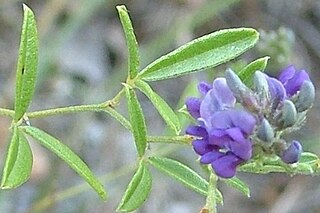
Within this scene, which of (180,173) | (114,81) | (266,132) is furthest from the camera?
(114,81)

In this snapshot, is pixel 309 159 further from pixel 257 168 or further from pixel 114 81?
pixel 114 81

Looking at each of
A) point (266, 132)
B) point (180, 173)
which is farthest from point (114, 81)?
point (266, 132)

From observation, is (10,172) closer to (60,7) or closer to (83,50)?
(60,7)

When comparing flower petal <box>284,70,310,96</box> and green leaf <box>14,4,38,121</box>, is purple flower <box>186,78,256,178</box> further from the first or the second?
green leaf <box>14,4,38,121</box>

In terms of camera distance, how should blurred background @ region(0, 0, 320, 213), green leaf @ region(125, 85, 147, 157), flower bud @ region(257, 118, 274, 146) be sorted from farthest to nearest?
blurred background @ region(0, 0, 320, 213) < green leaf @ region(125, 85, 147, 157) < flower bud @ region(257, 118, 274, 146)

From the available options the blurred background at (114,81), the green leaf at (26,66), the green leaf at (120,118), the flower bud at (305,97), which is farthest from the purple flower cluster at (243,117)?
the blurred background at (114,81)

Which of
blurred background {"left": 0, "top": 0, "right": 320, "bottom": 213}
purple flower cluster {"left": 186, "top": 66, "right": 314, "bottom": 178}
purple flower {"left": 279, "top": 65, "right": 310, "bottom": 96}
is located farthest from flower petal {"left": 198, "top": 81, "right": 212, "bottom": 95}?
blurred background {"left": 0, "top": 0, "right": 320, "bottom": 213}
